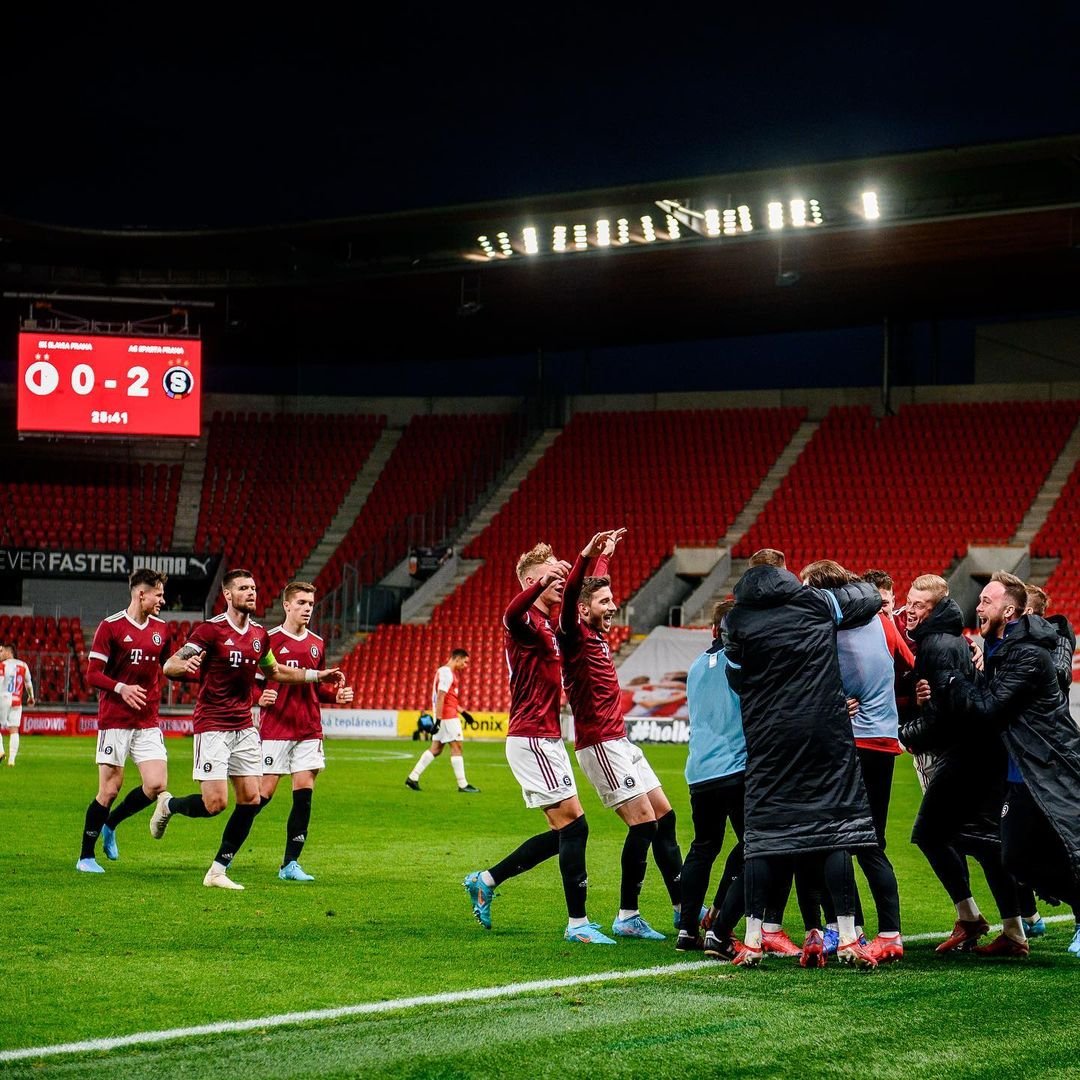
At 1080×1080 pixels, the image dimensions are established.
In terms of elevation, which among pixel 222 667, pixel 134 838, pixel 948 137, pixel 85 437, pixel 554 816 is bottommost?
pixel 134 838

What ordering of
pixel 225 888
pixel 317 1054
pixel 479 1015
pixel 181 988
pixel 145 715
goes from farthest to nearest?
pixel 145 715 → pixel 225 888 → pixel 181 988 → pixel 479 1015 → pixel 317 1054

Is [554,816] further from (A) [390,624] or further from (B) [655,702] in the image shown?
(A) [390,624]

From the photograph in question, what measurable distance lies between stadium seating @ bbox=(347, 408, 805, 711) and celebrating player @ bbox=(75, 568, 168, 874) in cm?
2225

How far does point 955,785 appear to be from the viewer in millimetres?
7910

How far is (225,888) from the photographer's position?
10.3 meters

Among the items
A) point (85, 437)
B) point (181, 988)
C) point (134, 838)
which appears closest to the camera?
point (181, 988)

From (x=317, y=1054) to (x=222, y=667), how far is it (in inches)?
226

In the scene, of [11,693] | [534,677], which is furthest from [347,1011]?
[11,693]

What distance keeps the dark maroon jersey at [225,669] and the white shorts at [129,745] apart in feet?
3.02


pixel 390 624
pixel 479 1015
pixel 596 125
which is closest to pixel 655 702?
pixel 390 624

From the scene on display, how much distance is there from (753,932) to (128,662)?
21.0ft

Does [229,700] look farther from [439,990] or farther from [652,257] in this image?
[652,257]

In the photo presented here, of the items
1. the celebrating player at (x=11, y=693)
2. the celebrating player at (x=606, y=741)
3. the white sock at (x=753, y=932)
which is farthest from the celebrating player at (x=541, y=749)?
the celebrating player at (x=11, y=693)

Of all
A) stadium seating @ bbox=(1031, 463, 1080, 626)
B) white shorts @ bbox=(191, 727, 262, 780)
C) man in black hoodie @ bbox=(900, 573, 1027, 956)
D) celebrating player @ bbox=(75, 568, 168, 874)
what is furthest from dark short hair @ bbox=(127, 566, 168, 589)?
stadium seating @ bbox=(1031, 463, 1080, 626)
